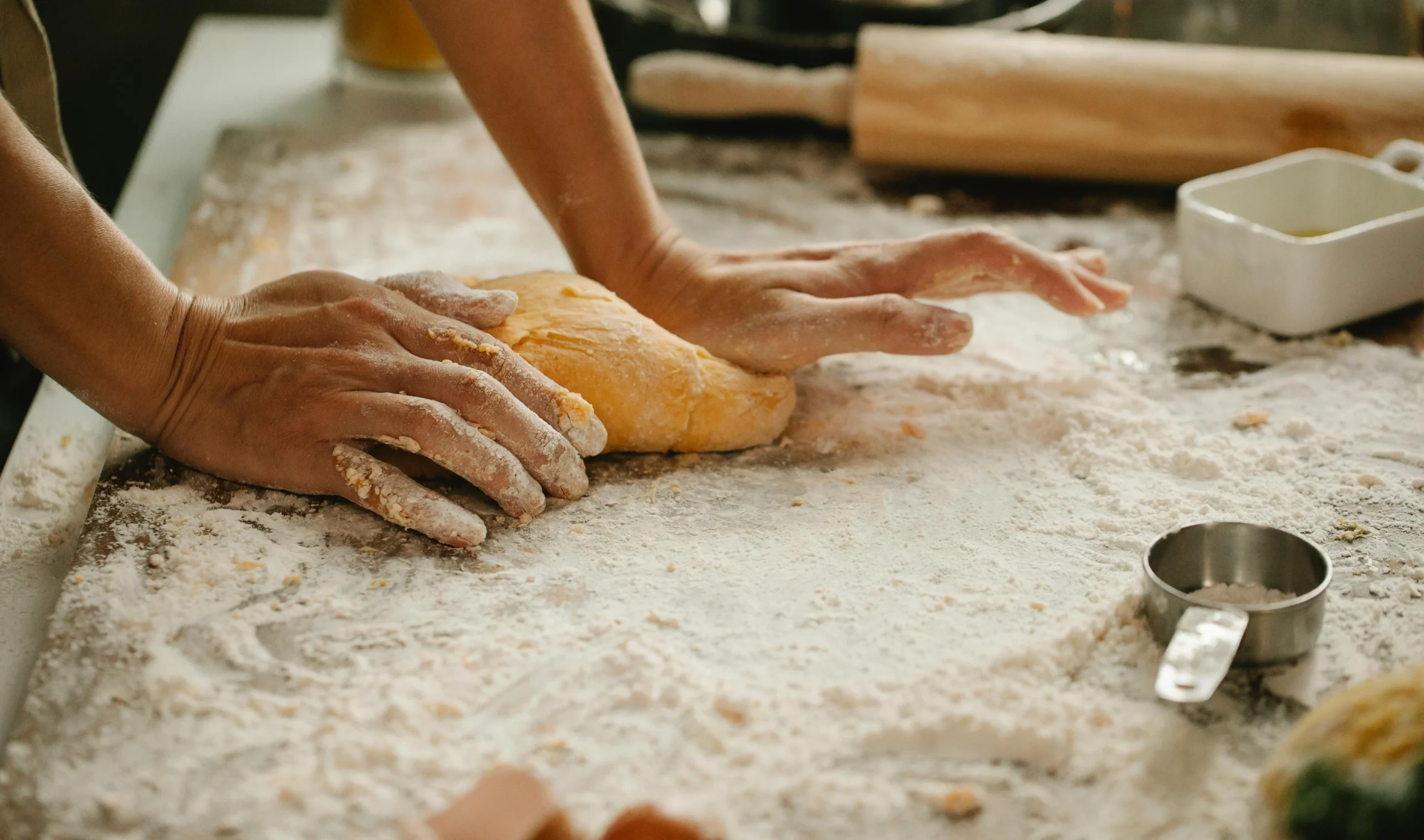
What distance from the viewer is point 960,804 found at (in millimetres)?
908

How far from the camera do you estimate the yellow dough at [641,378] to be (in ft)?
4.61

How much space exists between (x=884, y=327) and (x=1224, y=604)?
567mm

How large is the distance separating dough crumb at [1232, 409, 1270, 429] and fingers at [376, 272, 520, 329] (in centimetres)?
98

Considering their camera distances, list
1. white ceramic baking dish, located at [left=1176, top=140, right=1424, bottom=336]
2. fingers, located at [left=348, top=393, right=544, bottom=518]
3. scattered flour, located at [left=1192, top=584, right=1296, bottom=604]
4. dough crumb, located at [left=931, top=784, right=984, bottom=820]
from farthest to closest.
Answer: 1. white ceramic baking dish, located at [left=1176, top=140, right=1424, bottom=336]
2. fingers, located at [left=348, top=393, right=544, bottom=518]
3. scattered flour, located at [left=1192, top=584, right=1296, bottom=604]
4. dough crumb, located at [left=931, top=784, right=984, bottom=820]

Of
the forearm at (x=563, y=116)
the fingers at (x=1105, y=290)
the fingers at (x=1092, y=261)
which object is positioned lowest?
the fingers at (x=1105, y=290)

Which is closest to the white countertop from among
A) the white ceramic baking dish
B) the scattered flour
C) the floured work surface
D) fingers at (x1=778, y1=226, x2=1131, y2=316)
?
the floured work surface

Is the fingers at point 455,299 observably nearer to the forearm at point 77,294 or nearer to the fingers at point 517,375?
the fingers at point 517,375

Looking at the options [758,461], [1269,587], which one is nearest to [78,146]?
[758,461]

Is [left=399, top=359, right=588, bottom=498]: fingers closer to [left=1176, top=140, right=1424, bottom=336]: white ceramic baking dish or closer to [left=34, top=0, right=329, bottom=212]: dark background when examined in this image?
[left=1176, top=140, right=1424, bottom=336]: white ceramic baking dish

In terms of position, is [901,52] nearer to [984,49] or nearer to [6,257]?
[984,49]

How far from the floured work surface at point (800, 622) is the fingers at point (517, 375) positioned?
91 millimetres

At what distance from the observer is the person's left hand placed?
57.2 inches

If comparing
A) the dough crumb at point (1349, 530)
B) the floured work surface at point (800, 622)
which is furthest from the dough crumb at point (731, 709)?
the dough crumb at point (1349, 530)

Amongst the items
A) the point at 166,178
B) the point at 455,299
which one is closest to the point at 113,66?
the point at 166,178
